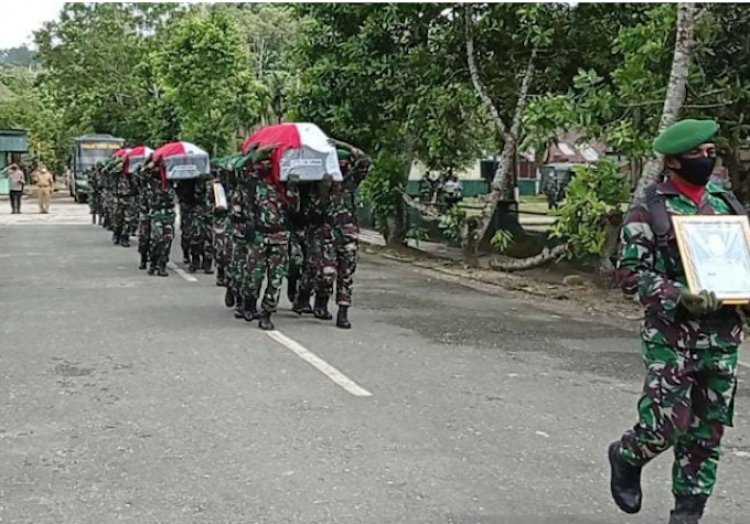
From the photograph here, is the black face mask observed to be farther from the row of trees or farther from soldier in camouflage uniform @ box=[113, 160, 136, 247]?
soldier in camouflage uniform @ box=[113, 160, 136, 247]

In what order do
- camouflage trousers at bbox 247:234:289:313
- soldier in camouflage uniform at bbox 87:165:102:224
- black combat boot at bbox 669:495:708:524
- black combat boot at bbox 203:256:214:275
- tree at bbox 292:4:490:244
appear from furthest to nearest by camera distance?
soldier in camouflage uniform at bbox 87:165:102:224, tree at bbox 292:4:490:244, black combat boot at bbox 203:256:214:275, camouflage trousers at bbox 247:234:289:313, black combat boot at bbox 669:495:708:524

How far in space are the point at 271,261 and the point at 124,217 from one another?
35.6 ft

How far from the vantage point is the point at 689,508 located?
14.7 ft

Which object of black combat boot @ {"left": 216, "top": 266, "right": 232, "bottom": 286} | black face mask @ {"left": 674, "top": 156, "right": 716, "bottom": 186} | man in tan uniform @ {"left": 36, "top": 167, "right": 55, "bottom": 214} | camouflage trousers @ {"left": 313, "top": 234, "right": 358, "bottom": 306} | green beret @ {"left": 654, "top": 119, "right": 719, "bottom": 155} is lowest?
man in tan uniform @ {"left": 36, "top": 167, "right": 55, "bottom": 214}

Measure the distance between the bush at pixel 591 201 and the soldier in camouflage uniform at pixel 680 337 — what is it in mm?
8310

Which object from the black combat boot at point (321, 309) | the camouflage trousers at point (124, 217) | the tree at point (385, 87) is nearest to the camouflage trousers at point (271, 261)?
the black combat boot at point (321, 309)

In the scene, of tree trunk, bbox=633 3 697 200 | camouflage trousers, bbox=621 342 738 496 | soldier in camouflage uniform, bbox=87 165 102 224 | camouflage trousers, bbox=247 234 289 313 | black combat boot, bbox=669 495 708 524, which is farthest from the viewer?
soldier in camouflage uniform, bbox=87 165 102 224

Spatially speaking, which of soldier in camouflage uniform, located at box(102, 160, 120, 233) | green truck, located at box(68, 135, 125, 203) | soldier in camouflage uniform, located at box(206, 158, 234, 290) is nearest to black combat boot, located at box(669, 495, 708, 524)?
soldier in camouflage uniform, located at box(206, 158, 234, 290)

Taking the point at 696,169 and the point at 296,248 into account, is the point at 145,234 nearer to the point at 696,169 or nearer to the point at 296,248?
the point at 296,248

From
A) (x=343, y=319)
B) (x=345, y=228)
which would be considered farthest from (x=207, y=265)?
(x=345, y=228)

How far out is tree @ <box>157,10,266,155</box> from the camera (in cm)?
3616

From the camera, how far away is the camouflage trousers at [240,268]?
1017cm

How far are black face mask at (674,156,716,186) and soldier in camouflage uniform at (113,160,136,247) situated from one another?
14766 millimetres

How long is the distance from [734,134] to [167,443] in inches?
347
